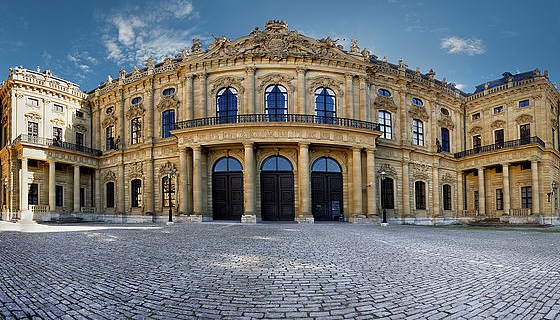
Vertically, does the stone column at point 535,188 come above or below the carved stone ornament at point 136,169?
below

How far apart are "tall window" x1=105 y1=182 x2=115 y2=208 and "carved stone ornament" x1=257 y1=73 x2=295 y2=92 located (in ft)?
62.0

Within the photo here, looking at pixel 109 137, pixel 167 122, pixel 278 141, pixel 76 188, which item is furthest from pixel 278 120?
pixel 76 188

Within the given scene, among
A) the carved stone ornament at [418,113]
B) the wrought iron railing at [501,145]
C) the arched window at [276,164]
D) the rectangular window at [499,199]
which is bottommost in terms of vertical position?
the rectangular window at [499,199]

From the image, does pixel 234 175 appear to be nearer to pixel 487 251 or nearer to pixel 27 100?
pixel 487 251

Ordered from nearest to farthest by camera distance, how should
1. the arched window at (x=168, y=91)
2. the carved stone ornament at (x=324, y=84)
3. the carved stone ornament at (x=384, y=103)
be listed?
the carved stone ornament at (x=324, y=84), the carved stone ornament at (x=384, y=103), the arched window at (x=168, y=91)

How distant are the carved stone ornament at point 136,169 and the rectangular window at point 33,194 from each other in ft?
29.1

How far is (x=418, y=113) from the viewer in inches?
1275

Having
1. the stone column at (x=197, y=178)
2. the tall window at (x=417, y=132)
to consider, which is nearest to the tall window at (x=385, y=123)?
the tall window at (x=417, y=132)

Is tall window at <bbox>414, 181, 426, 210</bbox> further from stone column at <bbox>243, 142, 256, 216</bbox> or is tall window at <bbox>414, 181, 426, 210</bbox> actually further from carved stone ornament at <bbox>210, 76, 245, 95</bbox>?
carved stone ornament at <bbox>210, 76, 245, 95</bbox>

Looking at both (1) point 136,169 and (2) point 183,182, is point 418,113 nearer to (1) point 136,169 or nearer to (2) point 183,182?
(2) point 183,182

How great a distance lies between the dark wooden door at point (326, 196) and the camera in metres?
26.4

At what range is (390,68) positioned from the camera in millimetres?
31109

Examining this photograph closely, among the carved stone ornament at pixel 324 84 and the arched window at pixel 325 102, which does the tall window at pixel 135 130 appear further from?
the arched window at pixel 325 102

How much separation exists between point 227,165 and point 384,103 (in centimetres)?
1480
